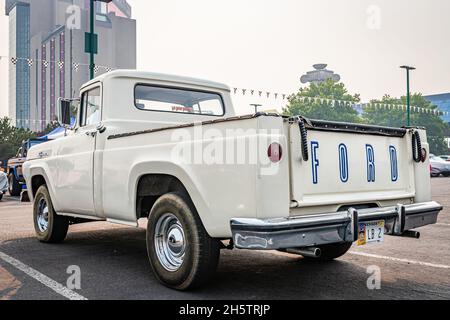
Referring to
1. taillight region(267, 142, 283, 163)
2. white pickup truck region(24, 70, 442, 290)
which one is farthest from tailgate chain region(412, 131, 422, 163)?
taillight region(267, 142, 283, 163)

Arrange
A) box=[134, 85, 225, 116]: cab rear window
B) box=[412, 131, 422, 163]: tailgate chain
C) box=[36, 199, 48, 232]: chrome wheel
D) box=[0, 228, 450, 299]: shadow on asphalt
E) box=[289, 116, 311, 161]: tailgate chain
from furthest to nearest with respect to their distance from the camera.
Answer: box=[36, 199, 48, 232]: chrome wheel, box=[134, 85, 225, 116]: cab rear window, box=[412, 131, 422, 163]: tailgate chain, box=[0, 228, 450, 299]: shadow on asphalt, box=[289, 116, 311, 161]: tailgate chain

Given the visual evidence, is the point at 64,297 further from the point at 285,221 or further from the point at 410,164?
the point at 410,164

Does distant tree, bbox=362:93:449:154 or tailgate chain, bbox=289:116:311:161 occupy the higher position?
distant tree, bbox=362:93:449:154

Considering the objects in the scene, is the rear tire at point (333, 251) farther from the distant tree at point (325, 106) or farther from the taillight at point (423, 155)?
the distant tree at point (325, 106)

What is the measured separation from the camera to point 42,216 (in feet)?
22.4

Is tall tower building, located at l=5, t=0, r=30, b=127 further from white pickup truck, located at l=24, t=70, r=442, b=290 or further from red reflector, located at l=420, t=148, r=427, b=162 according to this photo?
red reflector, located at l=420, t=148, r=427, b=162

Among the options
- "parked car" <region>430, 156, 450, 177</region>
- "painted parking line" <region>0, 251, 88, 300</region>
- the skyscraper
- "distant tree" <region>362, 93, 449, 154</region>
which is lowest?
"painted parking line" <region>0, 251, 88, 300</region>

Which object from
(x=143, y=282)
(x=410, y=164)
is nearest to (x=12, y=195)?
(x=143, y=282)

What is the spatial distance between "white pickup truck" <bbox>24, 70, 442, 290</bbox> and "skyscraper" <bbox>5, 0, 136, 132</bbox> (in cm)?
9368

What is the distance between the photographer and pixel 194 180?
12.3 feet

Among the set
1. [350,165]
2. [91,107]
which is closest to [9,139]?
[91,107]

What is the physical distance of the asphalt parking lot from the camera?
4008 mm

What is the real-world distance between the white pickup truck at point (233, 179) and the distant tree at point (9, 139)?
4448 centimetres

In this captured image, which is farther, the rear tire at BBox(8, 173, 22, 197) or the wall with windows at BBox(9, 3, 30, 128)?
the wall with windows at BBox(9, 3, 30, 128)
